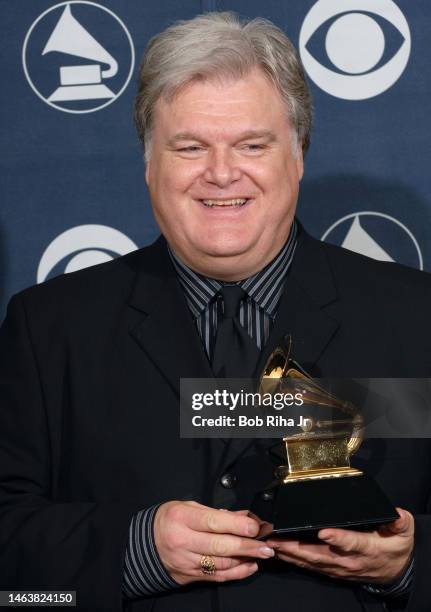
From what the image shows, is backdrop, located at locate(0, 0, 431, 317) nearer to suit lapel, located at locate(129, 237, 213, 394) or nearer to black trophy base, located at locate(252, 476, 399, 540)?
suit lapel, located at locate(129, 237, 213, 394)

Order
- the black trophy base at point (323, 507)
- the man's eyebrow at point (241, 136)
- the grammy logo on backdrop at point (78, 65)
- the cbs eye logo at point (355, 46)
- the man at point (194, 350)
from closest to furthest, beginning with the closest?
the black trophy base at point (323, 507)
the man at point (194, 350)
the man's eyebrow at point (241, 136)
the cbs eye logo at point (355, 46)
the grammy logo on backdrop at point (78, 65)

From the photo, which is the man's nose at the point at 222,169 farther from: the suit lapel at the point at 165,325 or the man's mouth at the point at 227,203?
the suit lapel at the point at 165,325

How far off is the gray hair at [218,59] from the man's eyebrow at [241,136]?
7 centimetres

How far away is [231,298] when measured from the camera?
1.92 m

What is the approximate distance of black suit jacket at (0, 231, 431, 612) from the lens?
5.71 feet

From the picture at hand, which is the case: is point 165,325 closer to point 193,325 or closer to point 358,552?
point 193,325

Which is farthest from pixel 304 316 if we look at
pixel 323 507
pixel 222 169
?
pixel 323 507

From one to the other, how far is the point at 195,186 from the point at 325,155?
71 cm

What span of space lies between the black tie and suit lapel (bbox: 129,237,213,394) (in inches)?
1.1

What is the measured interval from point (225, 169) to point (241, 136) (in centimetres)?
7

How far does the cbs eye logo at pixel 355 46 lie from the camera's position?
7.97 feet

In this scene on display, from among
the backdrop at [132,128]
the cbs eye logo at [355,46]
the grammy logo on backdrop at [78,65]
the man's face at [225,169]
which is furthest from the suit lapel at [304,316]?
the grammy logo on backdrop at [78,65]

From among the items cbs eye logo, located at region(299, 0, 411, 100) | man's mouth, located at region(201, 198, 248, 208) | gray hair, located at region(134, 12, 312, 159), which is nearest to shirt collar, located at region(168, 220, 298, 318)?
man's mouth, located at region(201, 198, 248, 208)

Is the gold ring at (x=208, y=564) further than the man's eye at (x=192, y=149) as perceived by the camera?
No
